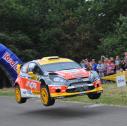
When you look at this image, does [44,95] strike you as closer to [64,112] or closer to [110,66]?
[64,112]

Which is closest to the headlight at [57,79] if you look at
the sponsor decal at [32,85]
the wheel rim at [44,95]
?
→ the wheel rim at [44,95]

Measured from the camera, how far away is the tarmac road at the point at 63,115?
1670 centimetres

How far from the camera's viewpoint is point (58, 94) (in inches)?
731

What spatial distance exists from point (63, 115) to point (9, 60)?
13499mm

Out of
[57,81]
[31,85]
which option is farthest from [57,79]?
[31,85]

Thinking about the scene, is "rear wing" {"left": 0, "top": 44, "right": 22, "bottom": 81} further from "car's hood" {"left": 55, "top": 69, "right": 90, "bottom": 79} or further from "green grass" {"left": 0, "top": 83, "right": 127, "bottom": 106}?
"car's hood" {"left": 55, "top": 69, "right": 90, "bottom": 79}

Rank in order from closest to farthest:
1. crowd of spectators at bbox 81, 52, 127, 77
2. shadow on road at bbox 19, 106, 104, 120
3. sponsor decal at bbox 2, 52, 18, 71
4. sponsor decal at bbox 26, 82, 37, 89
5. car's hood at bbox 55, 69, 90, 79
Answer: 1. car's hood at bbox 55, 69, 90, 79
2. shadow on road at bbox 19, 106, 104, 120
3. sponsor decal at bbox 26, 82, 37, 89
4. crowd of spectators at bbox 81, 52, 127, 77
5. sponsor decal at bbox 2, 52, 18, 71

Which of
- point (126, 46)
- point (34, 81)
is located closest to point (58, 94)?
point (34, 81)

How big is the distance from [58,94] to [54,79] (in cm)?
62

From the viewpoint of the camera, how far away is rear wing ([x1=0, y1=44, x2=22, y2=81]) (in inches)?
1256

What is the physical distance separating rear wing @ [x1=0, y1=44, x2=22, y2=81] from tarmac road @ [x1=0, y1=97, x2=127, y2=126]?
7.77m

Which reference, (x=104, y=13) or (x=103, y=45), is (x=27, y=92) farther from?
(x=104, y=13)

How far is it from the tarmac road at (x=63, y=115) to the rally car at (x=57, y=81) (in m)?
0.72

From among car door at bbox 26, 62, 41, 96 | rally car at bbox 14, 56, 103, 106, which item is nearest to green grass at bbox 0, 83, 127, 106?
rally car at bbox 14, 56, 103, 106
